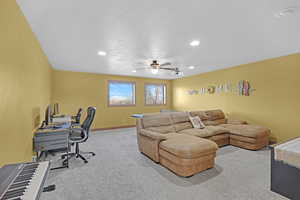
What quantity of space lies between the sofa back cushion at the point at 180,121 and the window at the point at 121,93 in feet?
10.5

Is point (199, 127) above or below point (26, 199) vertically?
below

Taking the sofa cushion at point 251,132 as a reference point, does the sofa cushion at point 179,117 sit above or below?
above

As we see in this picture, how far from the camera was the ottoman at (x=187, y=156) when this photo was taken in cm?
226

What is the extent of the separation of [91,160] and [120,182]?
1131mm

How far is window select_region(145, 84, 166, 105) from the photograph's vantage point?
23.7 feet

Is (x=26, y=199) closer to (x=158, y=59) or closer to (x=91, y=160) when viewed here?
(x=91, y=160)

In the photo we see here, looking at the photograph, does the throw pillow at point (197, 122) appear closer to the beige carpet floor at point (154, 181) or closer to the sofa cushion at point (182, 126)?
the sofa cushion at point (182, 126)

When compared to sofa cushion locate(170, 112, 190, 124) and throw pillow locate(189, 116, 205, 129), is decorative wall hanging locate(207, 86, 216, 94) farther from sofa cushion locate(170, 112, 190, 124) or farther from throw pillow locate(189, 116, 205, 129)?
sofa cushion locate(170, 112, 190, 124)

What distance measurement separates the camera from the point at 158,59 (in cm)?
406

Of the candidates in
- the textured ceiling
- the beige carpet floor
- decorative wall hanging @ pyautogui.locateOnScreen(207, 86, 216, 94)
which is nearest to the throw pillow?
the beige carpet floor

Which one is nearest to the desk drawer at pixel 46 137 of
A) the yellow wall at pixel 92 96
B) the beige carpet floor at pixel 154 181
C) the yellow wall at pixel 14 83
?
the yellow wall at pixel 14 83

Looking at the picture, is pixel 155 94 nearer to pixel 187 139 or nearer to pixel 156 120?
pixel 156 120

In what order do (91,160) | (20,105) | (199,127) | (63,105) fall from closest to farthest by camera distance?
(20,105) < (91,160) < (199,127) < (63,105)

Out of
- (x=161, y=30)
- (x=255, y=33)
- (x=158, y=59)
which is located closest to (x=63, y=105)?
(x=158, y=59)
